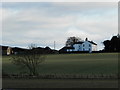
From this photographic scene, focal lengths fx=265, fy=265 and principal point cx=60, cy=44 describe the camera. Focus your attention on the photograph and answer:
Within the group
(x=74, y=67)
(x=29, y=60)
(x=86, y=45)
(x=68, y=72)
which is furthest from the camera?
(x=86, y=45)

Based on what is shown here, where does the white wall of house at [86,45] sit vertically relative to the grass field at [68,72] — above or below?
above

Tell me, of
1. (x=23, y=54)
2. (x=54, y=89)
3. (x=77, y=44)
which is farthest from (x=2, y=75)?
(x=77, y=44)

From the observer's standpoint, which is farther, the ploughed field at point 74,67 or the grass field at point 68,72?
the ploughed field at point 74,67

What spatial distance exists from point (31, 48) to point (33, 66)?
6.82 feet

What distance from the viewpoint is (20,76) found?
A: 27453mm

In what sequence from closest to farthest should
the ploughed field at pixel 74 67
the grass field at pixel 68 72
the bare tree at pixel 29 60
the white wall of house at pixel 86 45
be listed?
the grass field at pixel 68 72
the bare tree at pixel 29 60
the ploughed field at pixel 74 67
the white wall of house at pixel 86 45

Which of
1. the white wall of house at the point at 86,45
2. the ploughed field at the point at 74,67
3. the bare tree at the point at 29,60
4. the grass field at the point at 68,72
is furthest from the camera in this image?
the white wall of house at the point at 86,45

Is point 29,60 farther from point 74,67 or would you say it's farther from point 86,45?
point 86,45

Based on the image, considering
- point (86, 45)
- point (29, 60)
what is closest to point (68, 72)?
point (29, 60)

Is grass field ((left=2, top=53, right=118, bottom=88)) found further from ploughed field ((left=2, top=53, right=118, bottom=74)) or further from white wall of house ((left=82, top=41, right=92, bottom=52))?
white wall of house ((left=82, top=41, right=92, bottom=52))

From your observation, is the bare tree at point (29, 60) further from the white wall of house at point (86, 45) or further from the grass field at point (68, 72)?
the white wall of house at point (86, 45)

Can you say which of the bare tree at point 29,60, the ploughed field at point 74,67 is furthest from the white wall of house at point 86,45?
the bare tree at point 29,60

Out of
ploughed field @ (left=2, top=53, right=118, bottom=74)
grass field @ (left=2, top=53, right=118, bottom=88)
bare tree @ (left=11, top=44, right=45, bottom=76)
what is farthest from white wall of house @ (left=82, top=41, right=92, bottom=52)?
bare tree @ (left=11, top=44, right=45, bottom=76)

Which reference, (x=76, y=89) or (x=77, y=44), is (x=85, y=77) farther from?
(x=77, y=44)
